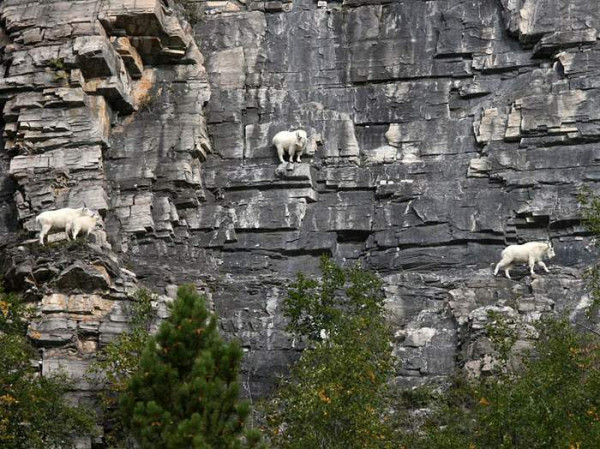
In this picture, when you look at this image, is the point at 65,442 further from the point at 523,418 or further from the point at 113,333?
the point at 523,418

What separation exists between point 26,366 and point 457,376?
1088 cm

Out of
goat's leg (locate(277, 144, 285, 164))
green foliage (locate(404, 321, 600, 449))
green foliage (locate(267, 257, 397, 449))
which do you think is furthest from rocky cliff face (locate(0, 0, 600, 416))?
green foliage (locate(404, 321, 600, 449))

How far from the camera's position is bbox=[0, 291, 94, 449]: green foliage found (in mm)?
32094

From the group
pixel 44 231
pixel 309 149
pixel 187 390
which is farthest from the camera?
pixel 309 149

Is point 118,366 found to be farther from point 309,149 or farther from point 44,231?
point 309,149

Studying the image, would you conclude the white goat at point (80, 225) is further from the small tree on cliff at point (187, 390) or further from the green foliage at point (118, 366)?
the small tree on cliff at point (187, 390)

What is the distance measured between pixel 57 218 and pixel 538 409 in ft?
51.9

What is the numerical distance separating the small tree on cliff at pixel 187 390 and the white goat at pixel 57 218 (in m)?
11.5

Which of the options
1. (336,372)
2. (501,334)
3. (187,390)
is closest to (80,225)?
(336,372)

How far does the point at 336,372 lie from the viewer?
32.4 meters

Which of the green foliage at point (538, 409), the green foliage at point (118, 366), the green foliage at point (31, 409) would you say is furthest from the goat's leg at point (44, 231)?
the green foliage at point (538, 409)

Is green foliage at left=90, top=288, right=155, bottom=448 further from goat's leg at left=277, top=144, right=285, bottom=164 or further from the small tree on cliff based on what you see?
goat's leg at left=277, top=144, right=285, bottom=164

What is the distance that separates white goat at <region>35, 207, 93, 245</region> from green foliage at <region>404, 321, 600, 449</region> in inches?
485

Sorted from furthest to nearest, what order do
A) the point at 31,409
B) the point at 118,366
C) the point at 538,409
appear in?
the point at 118,366, the point at 31,409, the point at 538,409
